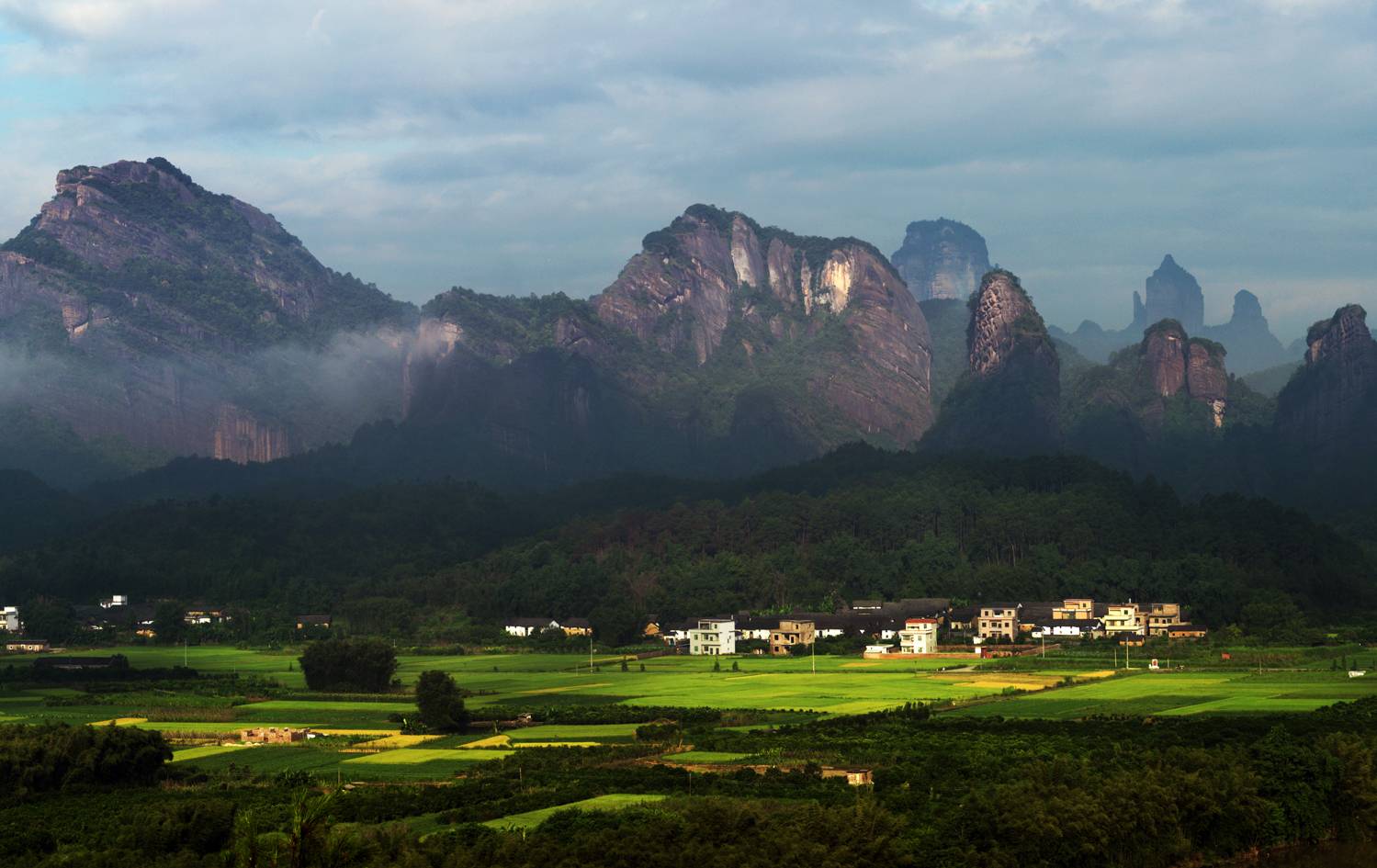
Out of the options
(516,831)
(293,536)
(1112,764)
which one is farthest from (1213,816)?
(293,536)

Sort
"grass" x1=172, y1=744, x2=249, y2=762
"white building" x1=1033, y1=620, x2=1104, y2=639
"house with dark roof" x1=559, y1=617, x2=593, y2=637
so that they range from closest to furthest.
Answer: "grass" x1=172, y1=744, x2=249, y2=762 < "white building" x1=1033, y1=620, x2=1104, y2=639 < "house with dark roof" x1=559, y1=617, x2=593, y2=637

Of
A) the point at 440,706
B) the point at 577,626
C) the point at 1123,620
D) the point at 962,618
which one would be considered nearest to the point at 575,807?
the point at 440,706

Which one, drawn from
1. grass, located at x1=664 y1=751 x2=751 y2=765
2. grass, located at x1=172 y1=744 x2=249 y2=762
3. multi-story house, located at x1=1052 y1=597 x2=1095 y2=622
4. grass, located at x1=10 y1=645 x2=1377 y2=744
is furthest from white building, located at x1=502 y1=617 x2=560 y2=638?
grass, located at x1=664 y1=751 x2=751 y2=765

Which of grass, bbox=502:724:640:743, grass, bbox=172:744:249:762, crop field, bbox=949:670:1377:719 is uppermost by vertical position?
crop field, bbox=949:670:1377:719

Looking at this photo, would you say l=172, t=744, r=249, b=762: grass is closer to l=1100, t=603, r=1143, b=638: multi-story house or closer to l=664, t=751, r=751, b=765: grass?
l=664, t=751, r=751, b=765: grass

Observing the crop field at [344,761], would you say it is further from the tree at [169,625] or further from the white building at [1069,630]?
the tree at [169,625]
